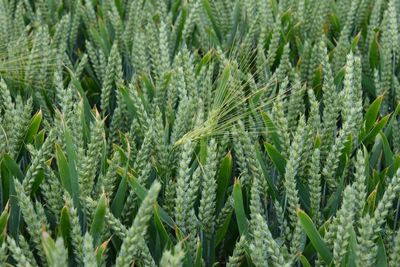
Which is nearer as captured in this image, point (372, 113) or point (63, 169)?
point (63, 169)

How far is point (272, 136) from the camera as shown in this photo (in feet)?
4.66

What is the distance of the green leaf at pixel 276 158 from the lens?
4.35 ft

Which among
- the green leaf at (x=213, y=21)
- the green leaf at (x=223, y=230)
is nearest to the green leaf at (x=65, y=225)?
the green leaf at (x=223, y=230)

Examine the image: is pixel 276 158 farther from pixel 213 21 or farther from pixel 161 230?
pixel 213 21

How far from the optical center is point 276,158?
134cm

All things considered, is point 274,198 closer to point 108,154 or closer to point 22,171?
point 108,154

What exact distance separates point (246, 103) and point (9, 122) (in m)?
0.54

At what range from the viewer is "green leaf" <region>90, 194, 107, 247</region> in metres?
1.11

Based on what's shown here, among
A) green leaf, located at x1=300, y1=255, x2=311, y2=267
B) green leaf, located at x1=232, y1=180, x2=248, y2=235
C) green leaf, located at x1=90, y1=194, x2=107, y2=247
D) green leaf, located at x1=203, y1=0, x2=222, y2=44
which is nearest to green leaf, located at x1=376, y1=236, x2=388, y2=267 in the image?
green leaf, located at x1=300, y1=255, x2=311, y2=267

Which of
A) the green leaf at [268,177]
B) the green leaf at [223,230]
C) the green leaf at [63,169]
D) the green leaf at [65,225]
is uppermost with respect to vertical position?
the green leaf at [63,169]

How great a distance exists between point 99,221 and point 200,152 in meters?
0.29

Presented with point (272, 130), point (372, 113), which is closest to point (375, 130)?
point (372, 113)

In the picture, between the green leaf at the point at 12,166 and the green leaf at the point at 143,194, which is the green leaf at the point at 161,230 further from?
the green leaf at the point at 12,166

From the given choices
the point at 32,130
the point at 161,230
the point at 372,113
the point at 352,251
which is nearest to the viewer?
the point at 352,251
